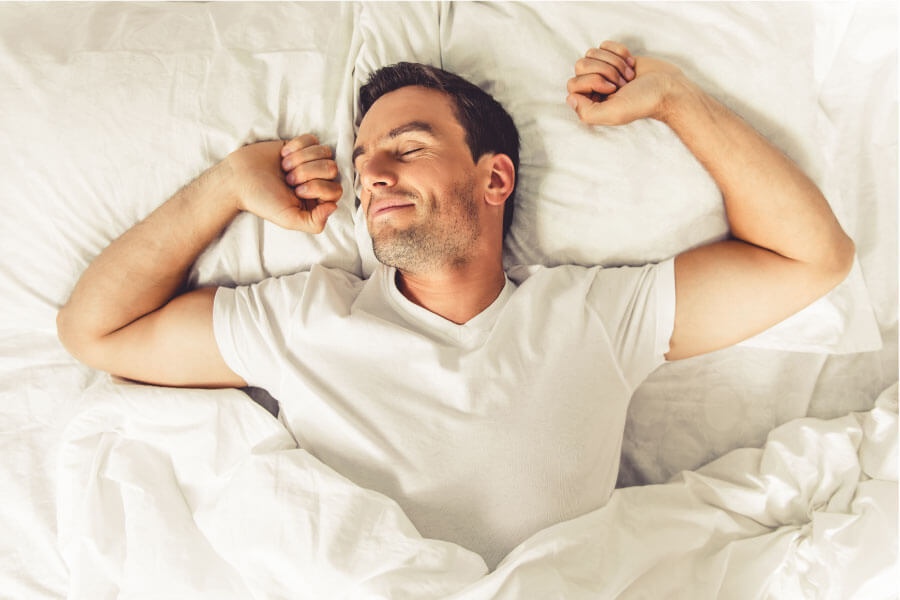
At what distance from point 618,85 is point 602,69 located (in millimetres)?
47

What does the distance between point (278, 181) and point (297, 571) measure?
2.42ft

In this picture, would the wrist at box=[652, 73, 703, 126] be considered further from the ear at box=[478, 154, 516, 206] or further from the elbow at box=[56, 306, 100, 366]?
the elbow at box=[56, 306, 100, 366]

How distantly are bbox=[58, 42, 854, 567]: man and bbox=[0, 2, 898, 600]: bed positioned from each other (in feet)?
0.23

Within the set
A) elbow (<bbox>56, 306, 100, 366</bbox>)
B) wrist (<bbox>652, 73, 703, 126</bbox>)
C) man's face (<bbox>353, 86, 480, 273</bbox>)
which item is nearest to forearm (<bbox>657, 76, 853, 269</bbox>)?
wrist (<bbox>652, 73, 703, 126</bbox>)

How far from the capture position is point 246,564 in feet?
3.38

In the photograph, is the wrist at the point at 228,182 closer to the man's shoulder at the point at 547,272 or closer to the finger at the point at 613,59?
the man's shoulder at the point at 547,272

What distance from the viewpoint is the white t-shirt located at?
1.10m

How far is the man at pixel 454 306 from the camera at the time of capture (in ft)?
3.69

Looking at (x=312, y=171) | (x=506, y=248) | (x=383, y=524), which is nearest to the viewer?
(x=383, y=524)

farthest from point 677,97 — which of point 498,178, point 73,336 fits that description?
point 73,336

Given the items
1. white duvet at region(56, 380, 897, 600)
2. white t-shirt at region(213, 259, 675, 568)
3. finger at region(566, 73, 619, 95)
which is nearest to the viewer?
white duvet at region(56, 380, 897, 600)

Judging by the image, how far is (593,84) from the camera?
3.96ft

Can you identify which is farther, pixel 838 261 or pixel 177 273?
pixel 177 273

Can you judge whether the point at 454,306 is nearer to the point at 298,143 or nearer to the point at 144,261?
the point at 298,143
